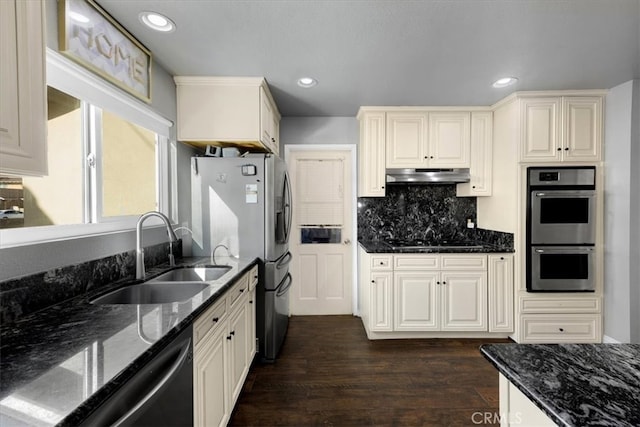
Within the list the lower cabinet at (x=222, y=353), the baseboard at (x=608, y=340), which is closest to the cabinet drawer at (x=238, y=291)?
the lower cabinet at (x=222, y=353)

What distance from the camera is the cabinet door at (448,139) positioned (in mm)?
3014

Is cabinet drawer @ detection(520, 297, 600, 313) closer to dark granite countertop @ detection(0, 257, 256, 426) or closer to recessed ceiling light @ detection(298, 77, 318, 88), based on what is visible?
recessed ceiling light @ detection(298, 77, 318, 88)

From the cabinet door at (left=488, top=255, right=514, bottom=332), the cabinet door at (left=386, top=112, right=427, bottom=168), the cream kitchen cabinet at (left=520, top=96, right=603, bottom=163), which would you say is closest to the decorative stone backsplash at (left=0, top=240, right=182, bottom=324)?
the cabinet door at (left=386, top=112, right=427, bottom=168)

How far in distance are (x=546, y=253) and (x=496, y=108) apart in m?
1.51

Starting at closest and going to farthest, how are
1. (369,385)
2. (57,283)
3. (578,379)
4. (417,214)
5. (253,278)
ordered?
(578,379) → (57,283) → (369,385) → (253,278) → (417,214)

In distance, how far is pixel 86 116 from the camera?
5.15 feet

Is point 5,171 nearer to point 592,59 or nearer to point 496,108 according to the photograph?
point 592,59

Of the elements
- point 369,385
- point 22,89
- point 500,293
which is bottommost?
point 369,385

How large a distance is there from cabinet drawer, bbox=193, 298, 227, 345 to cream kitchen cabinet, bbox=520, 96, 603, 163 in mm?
2821

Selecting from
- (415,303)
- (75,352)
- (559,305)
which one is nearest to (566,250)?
(559,305)

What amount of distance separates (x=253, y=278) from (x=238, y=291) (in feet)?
1.27

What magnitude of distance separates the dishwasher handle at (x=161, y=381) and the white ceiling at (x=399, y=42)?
1.63 meters

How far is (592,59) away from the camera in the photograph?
2.06m

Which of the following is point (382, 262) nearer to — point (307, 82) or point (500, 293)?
point (500, 293)
